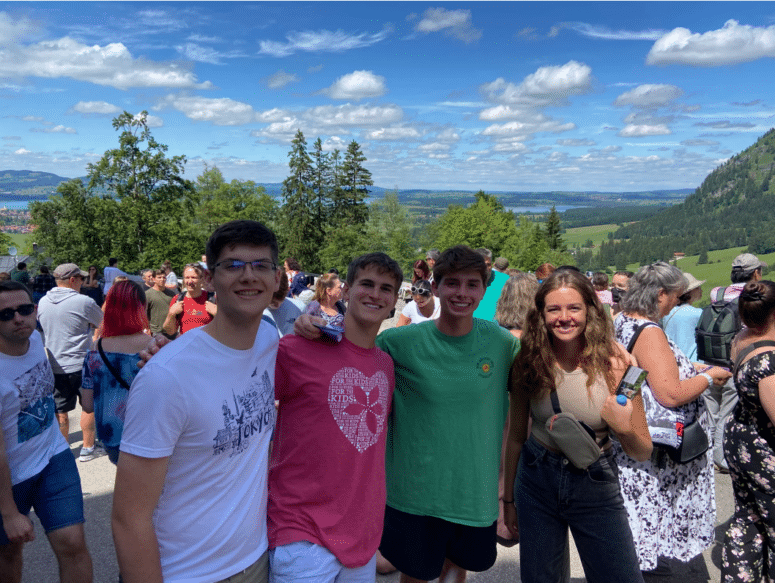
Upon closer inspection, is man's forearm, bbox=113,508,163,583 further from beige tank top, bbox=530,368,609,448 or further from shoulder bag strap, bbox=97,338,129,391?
shoulder bag strap, bbox=97,338,129,391

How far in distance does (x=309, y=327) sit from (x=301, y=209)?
179 feet

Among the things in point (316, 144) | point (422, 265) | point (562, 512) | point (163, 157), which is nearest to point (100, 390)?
point (562, 512)

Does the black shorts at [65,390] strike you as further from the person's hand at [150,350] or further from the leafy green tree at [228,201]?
the leafy green tree at [228,201]

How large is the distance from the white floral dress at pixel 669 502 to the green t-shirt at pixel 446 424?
4.56ft

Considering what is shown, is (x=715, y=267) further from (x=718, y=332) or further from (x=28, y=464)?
(x=28, y=464)

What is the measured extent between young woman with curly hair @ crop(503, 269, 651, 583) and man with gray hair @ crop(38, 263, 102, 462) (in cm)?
461

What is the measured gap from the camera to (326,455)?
6.76 feet

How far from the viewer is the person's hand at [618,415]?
2338 millimetres

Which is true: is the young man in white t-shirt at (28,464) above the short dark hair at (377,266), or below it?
below

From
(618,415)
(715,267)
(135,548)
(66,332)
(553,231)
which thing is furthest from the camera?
(553,231)

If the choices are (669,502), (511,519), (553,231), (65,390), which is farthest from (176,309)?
(553,231)

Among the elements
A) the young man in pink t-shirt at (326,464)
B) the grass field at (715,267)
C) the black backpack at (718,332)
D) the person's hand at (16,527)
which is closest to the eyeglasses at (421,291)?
the black backpack at (718,332)

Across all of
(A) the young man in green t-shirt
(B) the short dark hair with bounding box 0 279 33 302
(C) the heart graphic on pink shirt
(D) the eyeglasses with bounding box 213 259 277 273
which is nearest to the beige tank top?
(A) the young man in green t-shirt

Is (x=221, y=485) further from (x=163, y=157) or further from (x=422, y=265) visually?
(x=163, y=157)
